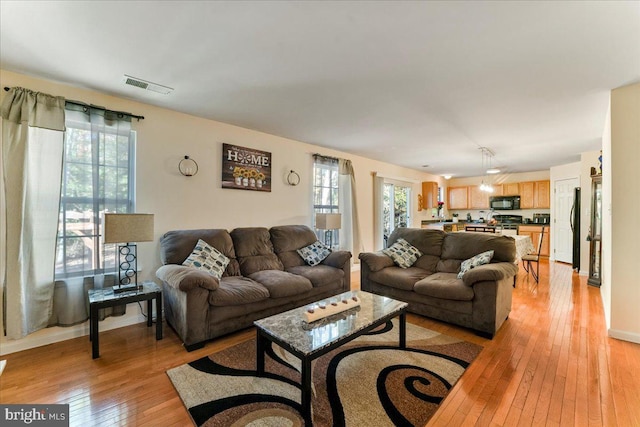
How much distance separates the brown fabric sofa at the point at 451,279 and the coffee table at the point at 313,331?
0.77 metres

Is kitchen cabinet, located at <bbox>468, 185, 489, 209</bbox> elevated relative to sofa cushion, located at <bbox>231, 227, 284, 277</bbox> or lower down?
elevated

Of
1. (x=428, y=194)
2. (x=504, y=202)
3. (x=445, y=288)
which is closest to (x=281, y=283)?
(x=445, y=288)

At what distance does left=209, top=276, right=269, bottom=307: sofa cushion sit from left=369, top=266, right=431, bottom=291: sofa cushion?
1.48 meters

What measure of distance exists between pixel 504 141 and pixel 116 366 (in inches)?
224

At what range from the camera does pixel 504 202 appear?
303 inches

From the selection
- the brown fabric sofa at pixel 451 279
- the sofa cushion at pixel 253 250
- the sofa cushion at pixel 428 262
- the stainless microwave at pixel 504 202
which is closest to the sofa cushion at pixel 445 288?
the brown fabric sofa at pixel 451 279

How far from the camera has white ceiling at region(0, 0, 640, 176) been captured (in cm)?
164

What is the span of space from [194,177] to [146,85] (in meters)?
1.14

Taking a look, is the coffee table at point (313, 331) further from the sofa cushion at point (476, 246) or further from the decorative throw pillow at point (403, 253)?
the sofa cushion at point (476, 246)

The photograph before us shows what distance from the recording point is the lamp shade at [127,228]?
2.36 meters

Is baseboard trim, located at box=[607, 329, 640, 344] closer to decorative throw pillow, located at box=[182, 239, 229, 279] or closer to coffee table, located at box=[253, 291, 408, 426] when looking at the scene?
coffee table, located at box=[253, 291, 408, 426]

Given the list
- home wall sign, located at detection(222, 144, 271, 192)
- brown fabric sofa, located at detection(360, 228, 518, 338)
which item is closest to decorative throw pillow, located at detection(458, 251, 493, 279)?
brown fabric sofa, located at detection(360, 228, 518, 338)

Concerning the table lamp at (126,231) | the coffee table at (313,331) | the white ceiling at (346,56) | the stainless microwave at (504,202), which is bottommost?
the coffee table at (313,331)

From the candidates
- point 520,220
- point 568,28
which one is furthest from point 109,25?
point 520,220
